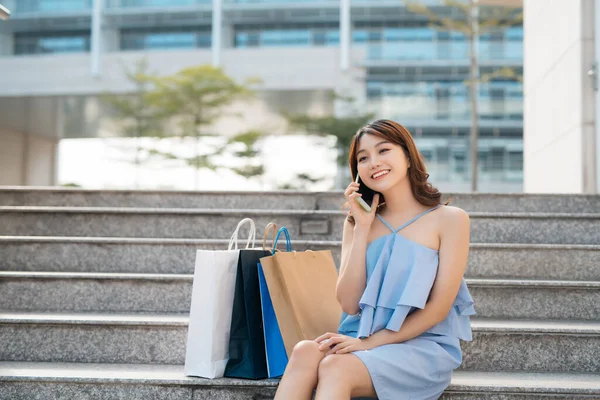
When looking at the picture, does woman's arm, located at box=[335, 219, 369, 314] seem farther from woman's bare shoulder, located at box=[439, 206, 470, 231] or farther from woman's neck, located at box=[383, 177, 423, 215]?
woman's bare shoulder, located at box=[439, 206, 470, 231]

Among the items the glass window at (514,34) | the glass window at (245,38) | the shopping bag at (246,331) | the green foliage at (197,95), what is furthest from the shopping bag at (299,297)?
the glass window at (245,38)

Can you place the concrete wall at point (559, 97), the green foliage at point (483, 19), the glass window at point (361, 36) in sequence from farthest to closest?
the glass window at point (361, 36) < the green foliage at point (483, 19) < the concrete wall at point (559, 97)

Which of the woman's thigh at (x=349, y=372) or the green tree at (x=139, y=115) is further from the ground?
the green tree at (x=139, y=115)

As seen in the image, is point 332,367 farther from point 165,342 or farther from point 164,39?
point 164,39

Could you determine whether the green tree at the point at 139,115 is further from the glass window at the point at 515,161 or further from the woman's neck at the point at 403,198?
the woman's neck at the point at 403,198

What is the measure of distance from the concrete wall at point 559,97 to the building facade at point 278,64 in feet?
24.9

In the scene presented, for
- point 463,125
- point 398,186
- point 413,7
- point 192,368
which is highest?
point 413,7

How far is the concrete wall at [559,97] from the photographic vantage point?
4.74 metres

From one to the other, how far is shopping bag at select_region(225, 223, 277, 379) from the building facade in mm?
12482

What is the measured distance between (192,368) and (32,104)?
56.8 feet

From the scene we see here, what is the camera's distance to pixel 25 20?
69.5 ft

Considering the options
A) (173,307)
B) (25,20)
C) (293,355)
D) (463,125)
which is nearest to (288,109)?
(463,125)

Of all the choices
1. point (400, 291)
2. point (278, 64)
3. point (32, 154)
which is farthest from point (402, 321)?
point (32, 154)

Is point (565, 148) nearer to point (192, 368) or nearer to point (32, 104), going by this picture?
point (192, 368)
